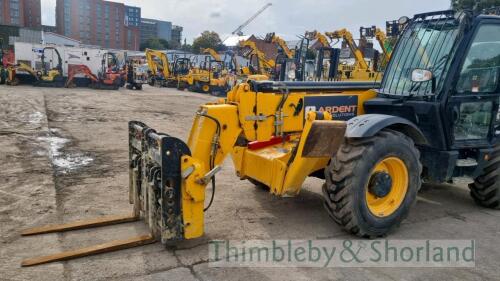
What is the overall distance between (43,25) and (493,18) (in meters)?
92.8

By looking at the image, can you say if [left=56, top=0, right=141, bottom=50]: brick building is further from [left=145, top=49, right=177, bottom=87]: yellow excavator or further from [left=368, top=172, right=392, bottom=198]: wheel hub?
[left=368, top=172, right=392, bottom=198]: wheel hub

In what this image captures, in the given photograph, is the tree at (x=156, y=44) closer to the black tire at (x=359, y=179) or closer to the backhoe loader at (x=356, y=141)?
the backhoe loader at (x=356, y=141)

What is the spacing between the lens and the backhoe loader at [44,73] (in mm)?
23953

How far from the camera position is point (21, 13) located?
73.0 meters

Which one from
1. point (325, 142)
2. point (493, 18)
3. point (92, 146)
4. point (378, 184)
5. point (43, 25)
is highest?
point (43, 25)

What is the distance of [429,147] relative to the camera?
5156 mm

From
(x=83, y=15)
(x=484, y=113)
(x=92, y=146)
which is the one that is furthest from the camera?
(x=83, y=15)

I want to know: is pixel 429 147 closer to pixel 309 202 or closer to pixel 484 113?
pixel 484 113

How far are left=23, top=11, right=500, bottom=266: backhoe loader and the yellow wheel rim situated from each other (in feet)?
0.04

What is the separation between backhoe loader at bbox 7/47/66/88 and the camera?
78.6 ft

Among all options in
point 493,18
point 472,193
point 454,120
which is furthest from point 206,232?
point 493,18

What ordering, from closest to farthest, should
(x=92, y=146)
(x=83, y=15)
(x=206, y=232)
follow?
(x=206, y=232) → (x=92, y=146) → (x=83, y=15)

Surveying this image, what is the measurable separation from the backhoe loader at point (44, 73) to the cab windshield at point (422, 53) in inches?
931

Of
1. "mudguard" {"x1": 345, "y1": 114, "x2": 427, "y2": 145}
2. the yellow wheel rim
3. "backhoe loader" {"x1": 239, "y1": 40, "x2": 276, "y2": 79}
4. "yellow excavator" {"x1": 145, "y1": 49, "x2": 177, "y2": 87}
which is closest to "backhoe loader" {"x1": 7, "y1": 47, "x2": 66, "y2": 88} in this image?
"yellow excavator" {"x1": 145, "y1": 49, "x2": 177, "y2": 87}
